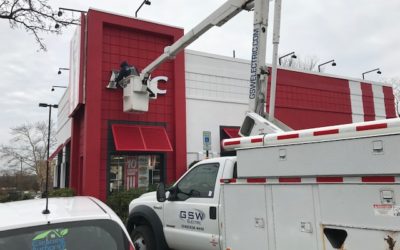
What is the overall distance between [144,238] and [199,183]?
168 cm

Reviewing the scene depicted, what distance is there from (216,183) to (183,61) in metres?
11.9

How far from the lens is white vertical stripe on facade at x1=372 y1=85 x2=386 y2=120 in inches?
1025

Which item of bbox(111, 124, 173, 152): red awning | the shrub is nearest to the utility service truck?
the shrub

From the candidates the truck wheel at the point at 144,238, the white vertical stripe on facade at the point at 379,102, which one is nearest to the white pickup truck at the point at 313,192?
the truck wheel at the point at 144,238

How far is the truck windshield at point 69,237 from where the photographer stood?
291 centimetres

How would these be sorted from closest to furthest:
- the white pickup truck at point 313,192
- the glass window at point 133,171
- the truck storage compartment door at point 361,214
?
the truck storage compartment door at point 361,214 → the white pickup truck at point 313,192 → the glass window at point 133,171

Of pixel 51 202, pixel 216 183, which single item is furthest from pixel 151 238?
pixel 51 202

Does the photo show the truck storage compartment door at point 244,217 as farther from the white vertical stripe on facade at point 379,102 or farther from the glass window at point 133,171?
the white vertical stripe on facade at point 379,102

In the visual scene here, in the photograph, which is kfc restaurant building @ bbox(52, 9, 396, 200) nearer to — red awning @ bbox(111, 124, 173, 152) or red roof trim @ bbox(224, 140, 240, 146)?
red awning @ bbox(111, 124, 173, 152)

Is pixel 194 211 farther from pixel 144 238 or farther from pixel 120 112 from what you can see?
pixel 120 112

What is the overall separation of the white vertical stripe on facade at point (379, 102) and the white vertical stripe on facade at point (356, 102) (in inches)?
67.8

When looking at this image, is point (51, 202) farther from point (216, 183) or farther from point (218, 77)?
point (218, 77)

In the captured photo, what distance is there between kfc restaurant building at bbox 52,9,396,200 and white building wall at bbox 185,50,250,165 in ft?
0.15

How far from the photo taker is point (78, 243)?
3088 millimetres
